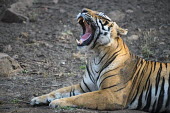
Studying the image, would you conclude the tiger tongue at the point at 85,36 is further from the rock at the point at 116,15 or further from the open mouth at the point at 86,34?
the rock at the point at 116,15

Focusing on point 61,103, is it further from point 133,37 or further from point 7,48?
point 133,37

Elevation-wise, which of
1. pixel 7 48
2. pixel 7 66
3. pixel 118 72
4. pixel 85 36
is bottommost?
pixel 7 66

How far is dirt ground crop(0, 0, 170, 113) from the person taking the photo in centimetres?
721

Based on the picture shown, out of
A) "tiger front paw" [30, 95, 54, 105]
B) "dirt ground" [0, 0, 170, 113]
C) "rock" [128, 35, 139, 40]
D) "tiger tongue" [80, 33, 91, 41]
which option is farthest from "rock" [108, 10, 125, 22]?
"tiger front paw" [30, 95, 54, 105]

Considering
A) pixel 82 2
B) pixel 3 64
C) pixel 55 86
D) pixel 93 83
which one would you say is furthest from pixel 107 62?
pixel 82 2

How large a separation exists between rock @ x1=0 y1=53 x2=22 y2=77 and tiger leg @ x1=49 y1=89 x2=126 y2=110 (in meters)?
2.58

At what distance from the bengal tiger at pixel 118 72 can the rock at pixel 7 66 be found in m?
2.02

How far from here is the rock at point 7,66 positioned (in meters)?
7.57

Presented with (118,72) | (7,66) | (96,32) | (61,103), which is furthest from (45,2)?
(61,103)

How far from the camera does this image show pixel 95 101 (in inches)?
207

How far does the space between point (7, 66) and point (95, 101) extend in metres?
2.93

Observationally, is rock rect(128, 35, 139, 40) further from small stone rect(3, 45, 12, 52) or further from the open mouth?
the open mouth

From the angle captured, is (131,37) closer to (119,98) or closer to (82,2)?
(82,2)

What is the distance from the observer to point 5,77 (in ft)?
24.8
